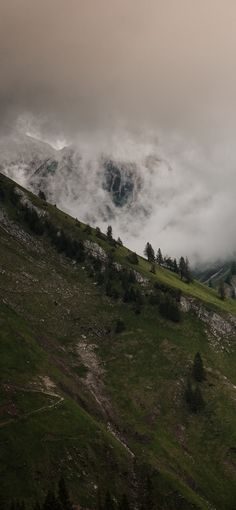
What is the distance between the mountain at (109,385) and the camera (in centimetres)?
9469

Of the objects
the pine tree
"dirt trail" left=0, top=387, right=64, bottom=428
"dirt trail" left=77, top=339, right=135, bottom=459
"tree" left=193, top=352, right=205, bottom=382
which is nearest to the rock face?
"tree" left=193, top=352, right=205, bottom=382

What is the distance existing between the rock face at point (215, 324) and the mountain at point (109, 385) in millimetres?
389

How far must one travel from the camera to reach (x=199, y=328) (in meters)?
170

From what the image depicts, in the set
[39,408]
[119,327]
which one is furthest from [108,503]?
[119,327]

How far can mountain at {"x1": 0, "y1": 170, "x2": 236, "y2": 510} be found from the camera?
9469cm

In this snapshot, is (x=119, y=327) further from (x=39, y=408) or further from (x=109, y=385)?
(x=39, y=408)

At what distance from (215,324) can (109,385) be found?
5391cm

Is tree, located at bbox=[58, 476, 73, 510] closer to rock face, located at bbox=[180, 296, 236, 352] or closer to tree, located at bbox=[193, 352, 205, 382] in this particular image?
tree, located at bbox=[193, 352, 205, 382]

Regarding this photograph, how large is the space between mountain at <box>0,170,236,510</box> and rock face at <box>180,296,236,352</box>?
0.39 m

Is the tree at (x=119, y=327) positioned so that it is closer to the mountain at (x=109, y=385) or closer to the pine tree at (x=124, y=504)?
the mountain at (x=109, y=385)

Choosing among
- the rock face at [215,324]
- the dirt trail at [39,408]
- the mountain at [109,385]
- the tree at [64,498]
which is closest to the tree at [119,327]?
the mountain at [109,385]

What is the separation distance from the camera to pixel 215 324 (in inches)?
6850

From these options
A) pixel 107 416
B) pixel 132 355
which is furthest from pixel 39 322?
pixel 107 416

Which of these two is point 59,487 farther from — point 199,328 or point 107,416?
point 199,328
